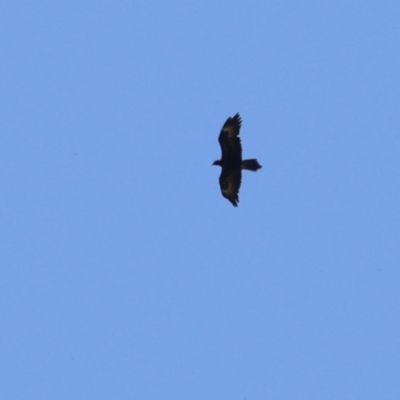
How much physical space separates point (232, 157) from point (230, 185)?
36.8 inches

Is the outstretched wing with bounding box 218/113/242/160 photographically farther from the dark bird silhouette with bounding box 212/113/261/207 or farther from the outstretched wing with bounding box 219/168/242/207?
the outstretched wing with bounding box 219/168/242/207

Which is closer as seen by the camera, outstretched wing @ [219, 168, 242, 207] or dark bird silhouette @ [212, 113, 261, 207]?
dark bird silhouette @ [212, 113, 261, 207]

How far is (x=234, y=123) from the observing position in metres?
50.3

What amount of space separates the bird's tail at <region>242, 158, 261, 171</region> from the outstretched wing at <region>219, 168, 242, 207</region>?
0.55 metres

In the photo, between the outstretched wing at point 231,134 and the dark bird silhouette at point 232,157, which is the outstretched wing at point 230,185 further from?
the outstretched wing at point 231,134

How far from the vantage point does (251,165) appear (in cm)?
5031

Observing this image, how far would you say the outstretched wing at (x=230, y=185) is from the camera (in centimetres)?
5084

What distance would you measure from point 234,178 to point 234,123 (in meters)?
1.62

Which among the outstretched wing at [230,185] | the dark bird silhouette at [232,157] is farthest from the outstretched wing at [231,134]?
the outstretched wing at [230,185]

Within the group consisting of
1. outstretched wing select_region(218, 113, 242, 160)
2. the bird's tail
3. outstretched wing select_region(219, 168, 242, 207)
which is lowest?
outstretched wing select_region(219, 168, 242, 207)

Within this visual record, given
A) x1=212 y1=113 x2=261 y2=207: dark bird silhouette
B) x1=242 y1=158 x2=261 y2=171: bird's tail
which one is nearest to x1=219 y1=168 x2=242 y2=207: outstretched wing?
x1=212 y1=113 x2=261 y2=207: dark bird silhouette

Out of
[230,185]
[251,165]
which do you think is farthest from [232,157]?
[230,185]

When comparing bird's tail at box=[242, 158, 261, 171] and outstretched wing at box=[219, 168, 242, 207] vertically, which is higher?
bird's tail at box=[242, 158, 261, 171]

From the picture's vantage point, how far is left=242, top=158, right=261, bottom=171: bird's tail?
165 feet
